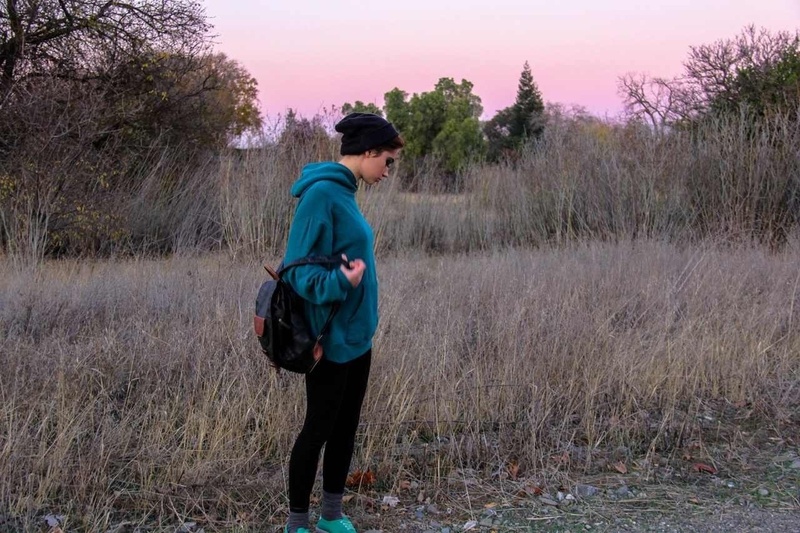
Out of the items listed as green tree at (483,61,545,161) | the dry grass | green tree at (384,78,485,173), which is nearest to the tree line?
the dry grass

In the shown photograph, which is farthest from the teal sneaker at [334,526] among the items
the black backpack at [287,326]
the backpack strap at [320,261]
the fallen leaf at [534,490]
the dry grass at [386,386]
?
the backpack strap at [320,261]

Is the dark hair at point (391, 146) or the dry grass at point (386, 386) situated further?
the dry grass at point (386, 386)

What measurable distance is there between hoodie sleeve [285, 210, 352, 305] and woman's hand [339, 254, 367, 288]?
0.01 metres

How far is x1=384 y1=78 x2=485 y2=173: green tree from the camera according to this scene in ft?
144

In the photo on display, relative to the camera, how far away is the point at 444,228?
13.2 meters

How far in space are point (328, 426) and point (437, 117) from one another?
149 feet

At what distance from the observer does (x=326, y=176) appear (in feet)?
8.50

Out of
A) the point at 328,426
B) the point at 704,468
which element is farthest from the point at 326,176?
the point at 704,468

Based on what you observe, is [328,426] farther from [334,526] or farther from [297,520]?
[334,526]

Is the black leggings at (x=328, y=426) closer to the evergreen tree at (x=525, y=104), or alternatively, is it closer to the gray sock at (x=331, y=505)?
the gray sock at (x=331, y=505)

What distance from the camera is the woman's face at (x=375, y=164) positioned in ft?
8.82

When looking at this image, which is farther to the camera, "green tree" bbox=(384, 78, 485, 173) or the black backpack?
"green tree" bbox=(384, 78, 485, 173)

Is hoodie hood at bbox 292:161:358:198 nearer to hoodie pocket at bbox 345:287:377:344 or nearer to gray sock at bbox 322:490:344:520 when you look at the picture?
hoodie pocket at bbox 345:287:377:344

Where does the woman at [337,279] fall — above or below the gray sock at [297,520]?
above
